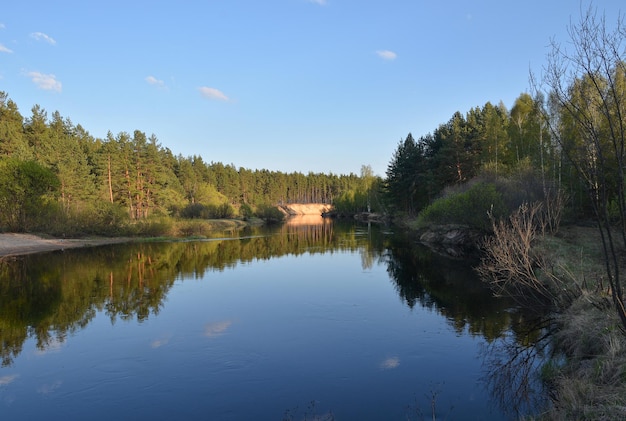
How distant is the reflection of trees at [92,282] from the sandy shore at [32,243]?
3240 millimetres

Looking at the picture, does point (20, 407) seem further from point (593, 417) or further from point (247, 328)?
point (593, 417)

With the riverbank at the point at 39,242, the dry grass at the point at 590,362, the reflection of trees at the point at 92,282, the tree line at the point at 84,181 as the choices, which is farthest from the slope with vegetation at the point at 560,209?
the tree line at the point at 84,181

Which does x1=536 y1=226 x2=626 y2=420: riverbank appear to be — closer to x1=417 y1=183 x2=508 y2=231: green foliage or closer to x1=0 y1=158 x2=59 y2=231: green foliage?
x1=417 y1=183 x2=508 y2=231: green foliage

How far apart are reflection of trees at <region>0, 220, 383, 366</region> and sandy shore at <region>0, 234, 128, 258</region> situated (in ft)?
10.6

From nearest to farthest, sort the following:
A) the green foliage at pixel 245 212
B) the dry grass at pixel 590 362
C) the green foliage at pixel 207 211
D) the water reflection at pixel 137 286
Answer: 1. the dry grass at pixel 590 362
2. the water reflection at pixel 137 286
3. the green foliage at pixel 207 211
4. the green foliage at pixel 245 212

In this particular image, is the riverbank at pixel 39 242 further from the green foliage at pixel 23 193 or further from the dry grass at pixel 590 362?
the dry grass at pixel 590 362

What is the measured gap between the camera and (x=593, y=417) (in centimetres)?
608

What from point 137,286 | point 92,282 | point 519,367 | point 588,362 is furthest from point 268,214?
point 588,362

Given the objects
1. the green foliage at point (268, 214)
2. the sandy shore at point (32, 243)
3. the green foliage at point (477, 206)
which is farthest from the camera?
the green foliage at point (268, 214)

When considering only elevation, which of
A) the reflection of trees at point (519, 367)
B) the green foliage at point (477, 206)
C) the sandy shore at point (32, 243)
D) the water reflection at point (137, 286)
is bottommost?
the reflection of trees at point (519, 367)

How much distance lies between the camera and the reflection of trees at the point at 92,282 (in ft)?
48.4

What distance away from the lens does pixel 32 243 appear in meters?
38.7

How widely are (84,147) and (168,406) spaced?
8843cm

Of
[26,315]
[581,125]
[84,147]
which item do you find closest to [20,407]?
[26,315]
